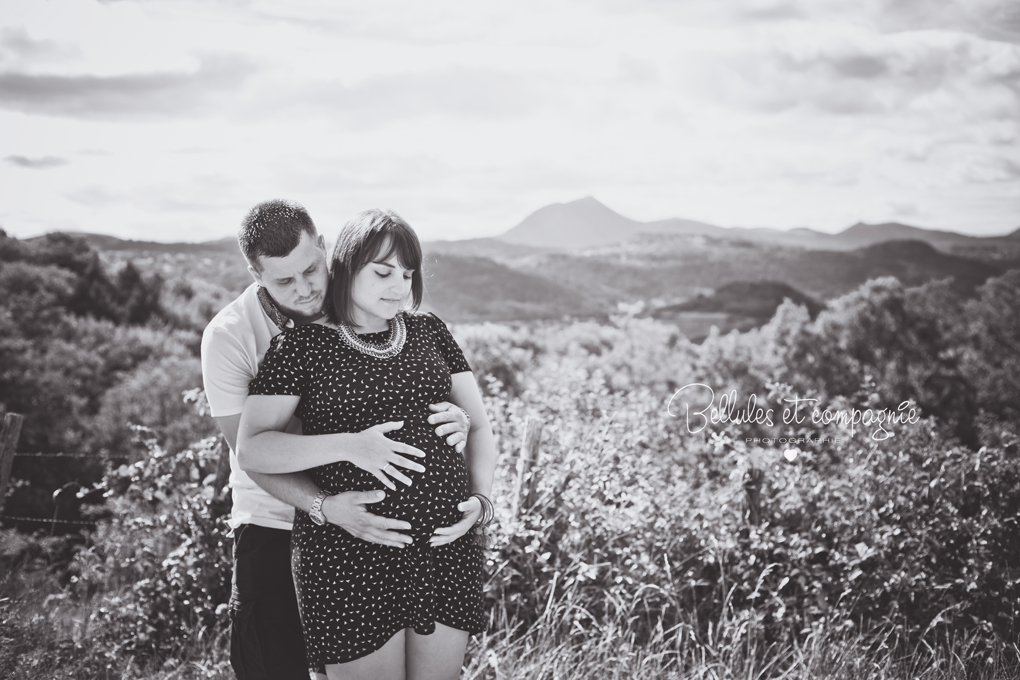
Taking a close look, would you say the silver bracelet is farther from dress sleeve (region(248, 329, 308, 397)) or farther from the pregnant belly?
dress sleeve (region(248, 329, 308, 397))

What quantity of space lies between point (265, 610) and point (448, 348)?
3.22 ft

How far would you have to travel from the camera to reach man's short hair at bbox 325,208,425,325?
2096mm

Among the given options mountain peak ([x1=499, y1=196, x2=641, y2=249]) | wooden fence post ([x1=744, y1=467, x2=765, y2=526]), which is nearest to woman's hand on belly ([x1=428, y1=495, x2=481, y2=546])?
wooden fence post ([x1=744, y1=467, x2=765, y2=526])

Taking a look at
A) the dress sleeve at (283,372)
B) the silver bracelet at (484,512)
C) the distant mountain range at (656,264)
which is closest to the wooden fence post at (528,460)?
the silver bracelet at (484,512)

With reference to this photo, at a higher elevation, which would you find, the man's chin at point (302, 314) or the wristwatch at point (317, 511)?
the man's chin at point (302, 314)

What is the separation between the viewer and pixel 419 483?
203 cm

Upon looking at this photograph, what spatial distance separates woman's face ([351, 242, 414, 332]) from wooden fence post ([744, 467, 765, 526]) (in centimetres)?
226

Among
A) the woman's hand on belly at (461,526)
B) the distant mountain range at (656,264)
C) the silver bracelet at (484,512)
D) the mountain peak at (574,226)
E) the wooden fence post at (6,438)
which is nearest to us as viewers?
the woman's hand on belly at (461,526)

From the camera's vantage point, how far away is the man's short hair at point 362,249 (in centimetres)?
210

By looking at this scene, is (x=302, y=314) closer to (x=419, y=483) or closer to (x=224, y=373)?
(x=224, y=373)

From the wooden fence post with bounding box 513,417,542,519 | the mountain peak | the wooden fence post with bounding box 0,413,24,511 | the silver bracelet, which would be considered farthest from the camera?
the mountain peak

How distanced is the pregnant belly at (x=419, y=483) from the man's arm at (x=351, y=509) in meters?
0.03

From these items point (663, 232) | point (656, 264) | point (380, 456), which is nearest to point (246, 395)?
point (380, 456)

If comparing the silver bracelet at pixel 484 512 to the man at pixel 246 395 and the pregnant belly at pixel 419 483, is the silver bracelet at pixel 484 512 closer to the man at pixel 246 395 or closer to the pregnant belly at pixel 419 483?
the pregnant belly at pixel 419 483
